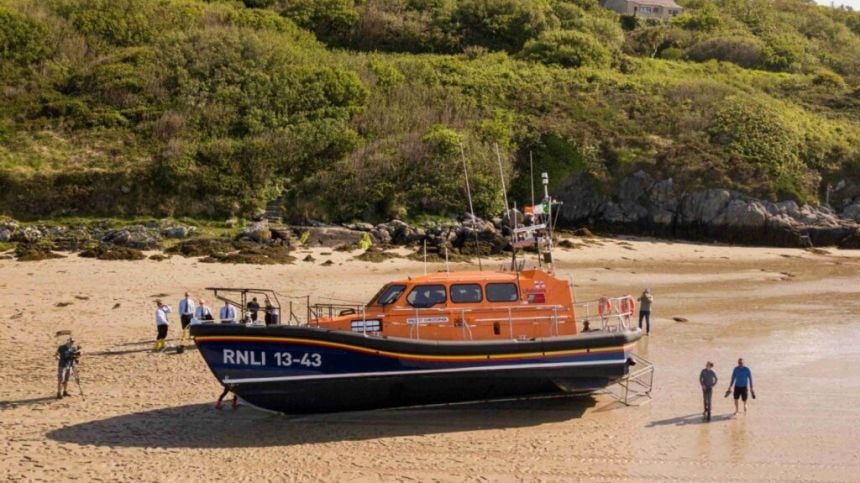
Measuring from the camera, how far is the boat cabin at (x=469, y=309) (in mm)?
12445

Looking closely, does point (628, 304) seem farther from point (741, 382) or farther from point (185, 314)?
point (185, 314)

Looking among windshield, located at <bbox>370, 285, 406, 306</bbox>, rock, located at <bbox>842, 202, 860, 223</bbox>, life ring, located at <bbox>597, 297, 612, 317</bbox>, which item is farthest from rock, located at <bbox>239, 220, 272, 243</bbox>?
rock, located at <bbox>842, 202, 860, 223</bbox>

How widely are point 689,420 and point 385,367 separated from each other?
4.39 m

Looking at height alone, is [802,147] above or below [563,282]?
above

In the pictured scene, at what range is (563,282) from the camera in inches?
508

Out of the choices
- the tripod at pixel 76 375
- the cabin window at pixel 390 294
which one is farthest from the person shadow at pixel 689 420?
the tripod at pixel 76 375

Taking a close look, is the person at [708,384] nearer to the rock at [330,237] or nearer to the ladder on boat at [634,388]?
the ladder on boat at [634,388]

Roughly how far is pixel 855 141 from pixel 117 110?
3052 cm

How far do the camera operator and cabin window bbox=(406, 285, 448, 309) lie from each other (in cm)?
499

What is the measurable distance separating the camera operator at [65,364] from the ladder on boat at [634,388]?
8.14 metres

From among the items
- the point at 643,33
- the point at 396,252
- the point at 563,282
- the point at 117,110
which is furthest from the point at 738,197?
the point at 643,33

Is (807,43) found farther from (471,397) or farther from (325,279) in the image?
(471,397)

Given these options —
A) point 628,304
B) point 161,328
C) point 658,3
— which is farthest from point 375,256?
point 658,3

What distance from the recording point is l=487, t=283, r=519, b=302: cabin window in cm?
1273
